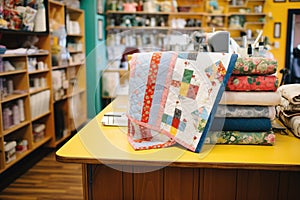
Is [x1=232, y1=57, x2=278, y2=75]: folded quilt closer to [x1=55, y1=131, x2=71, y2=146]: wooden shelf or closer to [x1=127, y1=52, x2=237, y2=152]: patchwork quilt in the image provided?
[x1=127, y1=52, x2=237, y2=152]: patchwork quilt

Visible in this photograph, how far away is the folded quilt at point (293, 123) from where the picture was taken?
1.35 meters

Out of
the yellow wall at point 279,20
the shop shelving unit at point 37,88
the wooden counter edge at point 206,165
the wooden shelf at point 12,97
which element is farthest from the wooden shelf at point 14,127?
the yellow wall at point 279,20

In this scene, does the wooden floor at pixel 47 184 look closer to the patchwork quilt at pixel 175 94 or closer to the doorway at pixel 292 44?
the patchwork quilt at pixel 175 94

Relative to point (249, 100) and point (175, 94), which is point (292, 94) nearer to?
point (249, 100)

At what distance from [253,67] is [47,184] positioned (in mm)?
2257

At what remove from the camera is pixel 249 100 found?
1227mm

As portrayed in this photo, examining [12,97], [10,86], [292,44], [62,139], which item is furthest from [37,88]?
[292,44]

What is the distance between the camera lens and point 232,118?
125cm

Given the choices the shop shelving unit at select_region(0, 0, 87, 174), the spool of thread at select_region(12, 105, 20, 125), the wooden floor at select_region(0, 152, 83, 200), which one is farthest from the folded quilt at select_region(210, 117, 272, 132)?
the spool of thread at select_region(12, 105, 20, 125)

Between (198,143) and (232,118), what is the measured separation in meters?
0.18

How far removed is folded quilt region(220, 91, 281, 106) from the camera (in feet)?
4.02

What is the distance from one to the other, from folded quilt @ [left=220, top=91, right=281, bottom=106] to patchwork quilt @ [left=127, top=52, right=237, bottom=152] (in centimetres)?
8

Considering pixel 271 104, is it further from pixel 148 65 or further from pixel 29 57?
pixel 29 57

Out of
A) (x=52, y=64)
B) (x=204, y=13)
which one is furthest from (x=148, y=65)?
(x=204, y=13)
